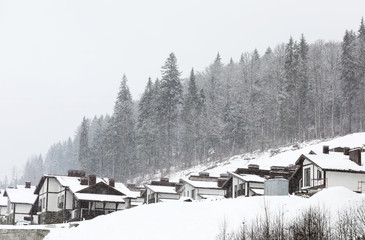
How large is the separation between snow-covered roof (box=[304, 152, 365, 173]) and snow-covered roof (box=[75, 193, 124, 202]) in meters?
25.2

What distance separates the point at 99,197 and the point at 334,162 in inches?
1135

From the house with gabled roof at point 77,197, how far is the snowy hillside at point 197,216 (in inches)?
633

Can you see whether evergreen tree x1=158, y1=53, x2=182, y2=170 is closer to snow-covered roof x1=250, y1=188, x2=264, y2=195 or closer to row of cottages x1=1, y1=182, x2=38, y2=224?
row of cottages x1=1, y1=182, x2=38, y2=224

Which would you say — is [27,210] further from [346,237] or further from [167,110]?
[346,237]

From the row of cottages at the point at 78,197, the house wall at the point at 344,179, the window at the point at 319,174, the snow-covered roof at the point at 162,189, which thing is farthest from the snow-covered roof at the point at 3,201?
the house wall at the point at 344,179

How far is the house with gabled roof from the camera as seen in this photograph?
2766 inches

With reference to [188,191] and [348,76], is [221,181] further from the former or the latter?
[348,76]

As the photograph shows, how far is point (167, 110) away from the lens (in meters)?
118

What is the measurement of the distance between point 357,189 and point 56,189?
39573mm

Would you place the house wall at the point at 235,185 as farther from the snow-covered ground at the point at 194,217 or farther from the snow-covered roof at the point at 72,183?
the snow-covered roof at the point at 72,183

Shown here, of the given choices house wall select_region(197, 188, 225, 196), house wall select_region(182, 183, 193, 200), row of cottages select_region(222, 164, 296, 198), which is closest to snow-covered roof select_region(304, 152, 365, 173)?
row of cottages select_region(222, 164, 296, 198)

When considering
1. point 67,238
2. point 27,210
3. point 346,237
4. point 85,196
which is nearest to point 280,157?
point 85,196

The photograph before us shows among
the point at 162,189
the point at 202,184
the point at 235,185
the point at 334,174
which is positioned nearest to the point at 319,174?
the point at 334,174

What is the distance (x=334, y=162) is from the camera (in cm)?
5444
